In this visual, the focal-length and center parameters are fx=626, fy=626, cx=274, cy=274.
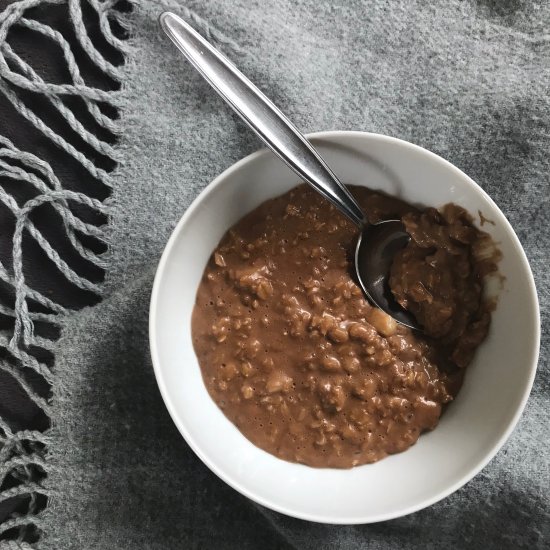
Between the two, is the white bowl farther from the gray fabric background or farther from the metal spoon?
the gray fabric background

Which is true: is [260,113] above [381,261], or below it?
above

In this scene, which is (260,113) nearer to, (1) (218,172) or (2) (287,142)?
(2) (287,142)

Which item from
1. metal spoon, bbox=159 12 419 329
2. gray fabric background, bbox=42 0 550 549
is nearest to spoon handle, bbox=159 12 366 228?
metal spoon, bbox=159 12 419 329

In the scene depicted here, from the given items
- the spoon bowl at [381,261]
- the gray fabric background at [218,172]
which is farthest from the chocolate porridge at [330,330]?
the gray fabric background at [218,172]

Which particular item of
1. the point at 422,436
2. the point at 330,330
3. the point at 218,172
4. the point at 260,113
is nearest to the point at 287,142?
the point at 260,113

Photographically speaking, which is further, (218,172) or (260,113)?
(218,172)
